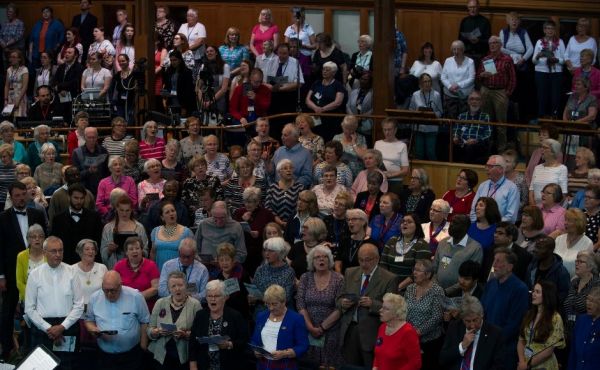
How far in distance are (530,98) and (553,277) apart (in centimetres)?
650

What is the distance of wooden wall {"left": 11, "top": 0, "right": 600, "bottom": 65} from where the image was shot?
20.4 m

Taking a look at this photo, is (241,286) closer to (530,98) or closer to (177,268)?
(177,268)

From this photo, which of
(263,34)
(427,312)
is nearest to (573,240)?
(427,312)

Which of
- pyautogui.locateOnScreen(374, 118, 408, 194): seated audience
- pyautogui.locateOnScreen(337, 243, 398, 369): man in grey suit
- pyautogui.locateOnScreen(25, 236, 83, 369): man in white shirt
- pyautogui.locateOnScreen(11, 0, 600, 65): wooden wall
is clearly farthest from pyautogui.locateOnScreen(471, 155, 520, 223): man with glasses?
pyautogui.locateOnScreen(11, 0, 600, 65): wooden wall

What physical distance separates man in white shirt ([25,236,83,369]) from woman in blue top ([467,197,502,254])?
11.5 feet

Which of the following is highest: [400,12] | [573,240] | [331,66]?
[400,12]

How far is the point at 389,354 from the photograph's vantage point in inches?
471

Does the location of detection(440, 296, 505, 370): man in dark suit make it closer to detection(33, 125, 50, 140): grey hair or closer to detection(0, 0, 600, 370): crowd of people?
detection(0, 0, 600, 370): crowd of people

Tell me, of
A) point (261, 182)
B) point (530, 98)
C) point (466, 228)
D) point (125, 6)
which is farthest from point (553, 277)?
point (125, 6)

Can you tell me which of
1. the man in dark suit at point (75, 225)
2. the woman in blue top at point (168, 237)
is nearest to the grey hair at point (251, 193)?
the woman in blue top at point (168, 237)

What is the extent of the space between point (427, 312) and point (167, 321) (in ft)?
7.27

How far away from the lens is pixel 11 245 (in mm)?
14430

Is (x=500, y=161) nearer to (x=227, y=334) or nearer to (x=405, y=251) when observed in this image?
(x=405, y=251)

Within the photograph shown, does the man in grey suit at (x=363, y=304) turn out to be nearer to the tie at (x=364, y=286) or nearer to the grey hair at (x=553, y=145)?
the tie at (x=364, y=286)
